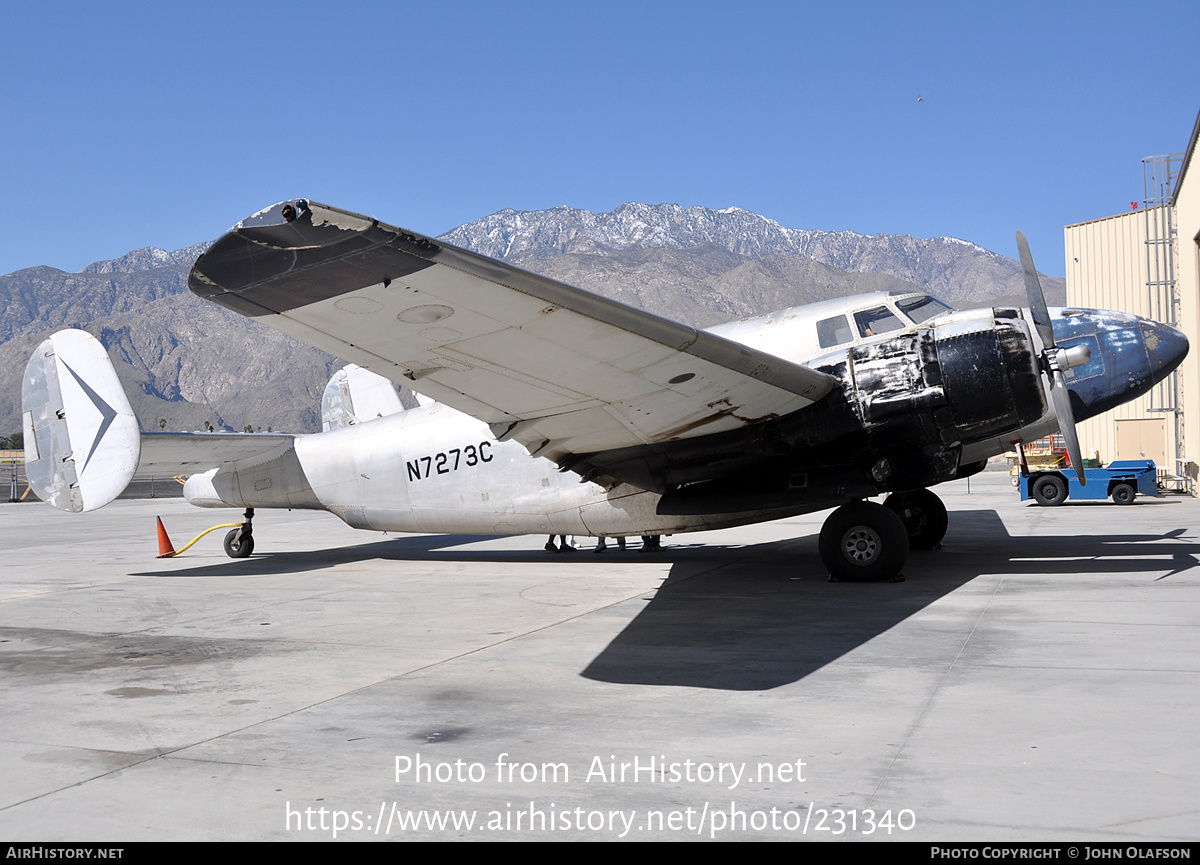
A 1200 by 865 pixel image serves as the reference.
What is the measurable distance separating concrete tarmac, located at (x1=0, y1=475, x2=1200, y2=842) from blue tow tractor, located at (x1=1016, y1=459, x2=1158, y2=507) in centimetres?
1367

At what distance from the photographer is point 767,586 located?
35.0 ft

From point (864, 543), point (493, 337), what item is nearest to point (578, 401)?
point (493, 337)

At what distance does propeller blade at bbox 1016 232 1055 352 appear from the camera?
32.3 ft

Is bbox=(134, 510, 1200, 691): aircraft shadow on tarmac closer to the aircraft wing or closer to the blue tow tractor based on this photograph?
the aircraft wing

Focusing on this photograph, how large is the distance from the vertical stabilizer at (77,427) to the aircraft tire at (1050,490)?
2198 centimetres

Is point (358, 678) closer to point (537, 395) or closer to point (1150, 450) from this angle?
point (537, 395)

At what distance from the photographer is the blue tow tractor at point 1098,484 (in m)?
23.9

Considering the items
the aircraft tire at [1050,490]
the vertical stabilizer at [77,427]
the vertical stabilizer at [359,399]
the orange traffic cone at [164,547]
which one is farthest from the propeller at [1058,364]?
the aircraft tire at [1050,490]

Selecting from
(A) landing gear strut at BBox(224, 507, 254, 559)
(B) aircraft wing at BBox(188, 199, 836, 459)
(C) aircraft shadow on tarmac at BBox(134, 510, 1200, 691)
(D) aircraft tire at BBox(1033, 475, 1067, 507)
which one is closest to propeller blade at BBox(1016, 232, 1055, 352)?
(B) aircraft wing at BBox(188, 199, 836, 459)

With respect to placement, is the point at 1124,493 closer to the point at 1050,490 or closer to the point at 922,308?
the point at 1050,490

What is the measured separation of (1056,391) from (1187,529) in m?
8.35

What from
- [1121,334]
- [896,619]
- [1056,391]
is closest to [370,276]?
[896,619]

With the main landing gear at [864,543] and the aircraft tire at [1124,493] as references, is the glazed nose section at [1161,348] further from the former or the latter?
the aircraft tire at [1124,493]

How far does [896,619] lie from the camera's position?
8.18 meters
